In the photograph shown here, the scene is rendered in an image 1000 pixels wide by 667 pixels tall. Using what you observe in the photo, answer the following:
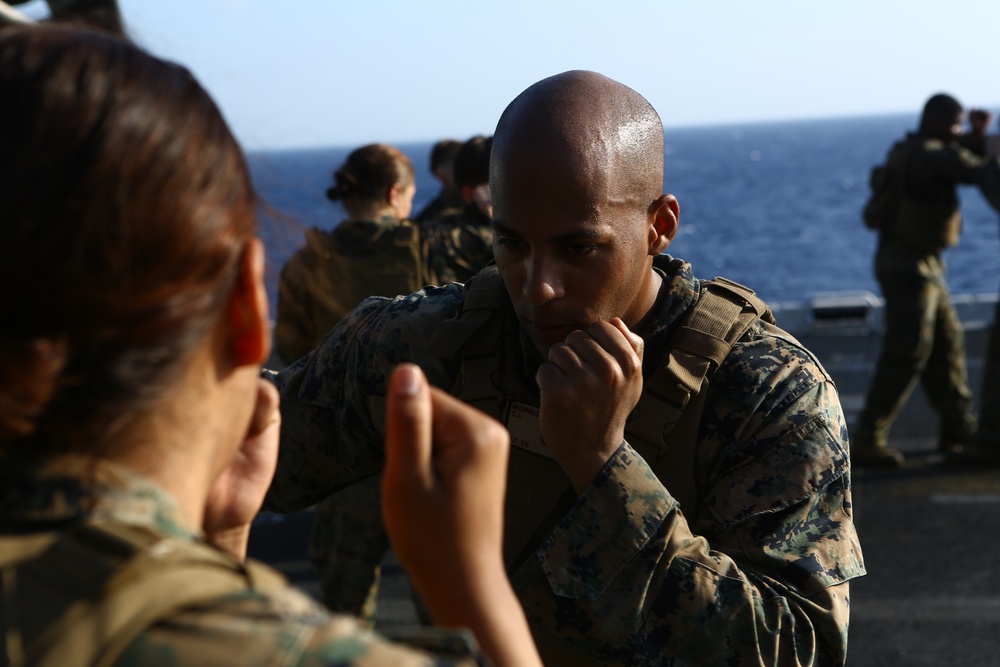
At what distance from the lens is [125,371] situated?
1088 millimetres

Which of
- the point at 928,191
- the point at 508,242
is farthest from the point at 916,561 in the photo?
the point at 508,242

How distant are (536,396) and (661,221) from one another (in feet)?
1.64

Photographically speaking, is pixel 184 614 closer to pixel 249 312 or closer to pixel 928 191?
pixel 249 312

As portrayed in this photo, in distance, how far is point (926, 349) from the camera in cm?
739

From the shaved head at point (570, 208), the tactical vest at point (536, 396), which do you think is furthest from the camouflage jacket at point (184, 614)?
the shaved head at point (570, 208)

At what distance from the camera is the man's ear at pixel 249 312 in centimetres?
121

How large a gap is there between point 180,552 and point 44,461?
0.55ft

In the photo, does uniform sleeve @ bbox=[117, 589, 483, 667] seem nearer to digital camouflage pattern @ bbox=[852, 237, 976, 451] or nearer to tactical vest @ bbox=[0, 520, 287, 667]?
tactical vest @ bbox=[0, 520, 287, 667]

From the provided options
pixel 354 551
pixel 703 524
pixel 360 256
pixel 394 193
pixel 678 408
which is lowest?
pixel 354 551

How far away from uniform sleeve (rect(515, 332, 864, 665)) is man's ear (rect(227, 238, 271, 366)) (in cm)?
88

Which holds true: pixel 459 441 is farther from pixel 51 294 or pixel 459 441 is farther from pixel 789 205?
pixel 789 205

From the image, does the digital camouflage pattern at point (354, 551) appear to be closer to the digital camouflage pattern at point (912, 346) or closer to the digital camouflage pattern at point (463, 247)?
the digital camouflage pattern at point (463, 247)

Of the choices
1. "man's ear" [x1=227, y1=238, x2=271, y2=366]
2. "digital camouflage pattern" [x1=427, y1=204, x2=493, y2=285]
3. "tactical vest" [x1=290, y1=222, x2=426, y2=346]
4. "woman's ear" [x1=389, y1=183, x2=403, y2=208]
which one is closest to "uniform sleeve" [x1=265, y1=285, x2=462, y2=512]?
"man's ear" [x1=227, y1=238, x2=271, y2=366]

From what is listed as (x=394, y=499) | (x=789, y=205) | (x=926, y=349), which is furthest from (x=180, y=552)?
(x=789, y=205)
